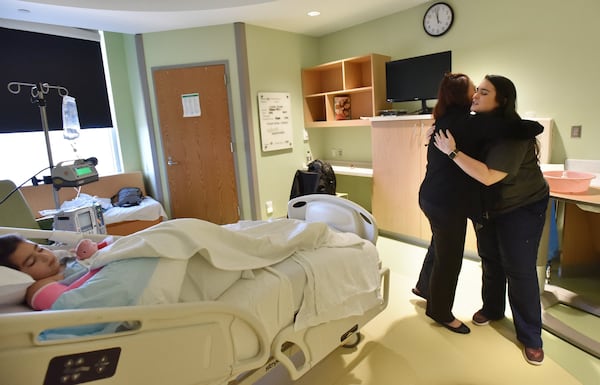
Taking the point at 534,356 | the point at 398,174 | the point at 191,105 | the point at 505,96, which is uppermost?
the point at 191,105

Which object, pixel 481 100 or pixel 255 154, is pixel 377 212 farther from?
pixel 481 100

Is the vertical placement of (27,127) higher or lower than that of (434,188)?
higher

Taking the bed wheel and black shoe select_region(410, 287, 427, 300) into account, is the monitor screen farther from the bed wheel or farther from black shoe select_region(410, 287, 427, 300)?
the bed wheel

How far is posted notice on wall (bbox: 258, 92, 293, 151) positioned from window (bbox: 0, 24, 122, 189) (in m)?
1.75

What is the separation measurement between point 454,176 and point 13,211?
290 cm

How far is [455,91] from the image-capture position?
1799mm

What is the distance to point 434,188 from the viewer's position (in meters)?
1.90

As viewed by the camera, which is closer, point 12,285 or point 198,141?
point 12,285

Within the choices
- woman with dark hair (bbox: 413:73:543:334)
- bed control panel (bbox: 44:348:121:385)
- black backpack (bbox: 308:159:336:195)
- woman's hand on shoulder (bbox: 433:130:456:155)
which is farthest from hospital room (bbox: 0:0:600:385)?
woman's hand on shoulder (bbox: 433:130:456:155)

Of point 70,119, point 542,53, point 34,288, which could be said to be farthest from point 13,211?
point 542,53

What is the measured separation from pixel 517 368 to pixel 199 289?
1638 millimetres

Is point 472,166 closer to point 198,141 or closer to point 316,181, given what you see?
point 316,181

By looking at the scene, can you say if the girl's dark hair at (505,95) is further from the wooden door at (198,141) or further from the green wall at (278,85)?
the wooden door at (198,141)

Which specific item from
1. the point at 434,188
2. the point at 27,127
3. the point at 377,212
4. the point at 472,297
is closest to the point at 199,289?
the point at 434,188
